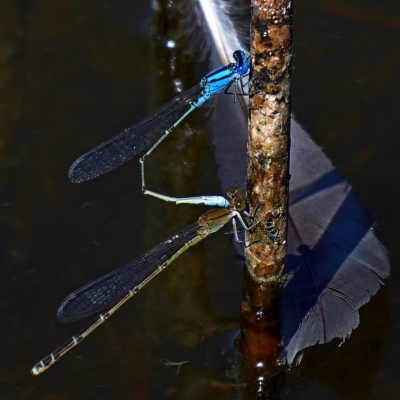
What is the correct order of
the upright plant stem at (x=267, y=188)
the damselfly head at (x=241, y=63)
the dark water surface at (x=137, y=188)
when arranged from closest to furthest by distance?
1. the upright plant stem at (x=267, y=188)
2. the damselfly head at (x=241, y=63)
3. the dark water surface at (x=137, y=188)

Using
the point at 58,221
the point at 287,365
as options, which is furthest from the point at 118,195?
the point at 287,365

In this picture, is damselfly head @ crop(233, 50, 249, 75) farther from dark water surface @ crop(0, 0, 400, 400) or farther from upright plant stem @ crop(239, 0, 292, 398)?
dark water surface @ crop(0, 0, 400, 400)

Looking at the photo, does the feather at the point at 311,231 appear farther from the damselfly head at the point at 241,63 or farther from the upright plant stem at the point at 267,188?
the damselfly head at the point at 241,63

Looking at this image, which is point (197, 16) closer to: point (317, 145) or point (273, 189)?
point (317, 145)

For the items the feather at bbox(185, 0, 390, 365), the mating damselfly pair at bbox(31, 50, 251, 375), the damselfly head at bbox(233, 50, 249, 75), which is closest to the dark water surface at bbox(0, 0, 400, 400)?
the mating damselfly pair at bbox(31, 50, 251, 375)

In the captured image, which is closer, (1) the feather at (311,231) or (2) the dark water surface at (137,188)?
(1) the feather at (311,231)

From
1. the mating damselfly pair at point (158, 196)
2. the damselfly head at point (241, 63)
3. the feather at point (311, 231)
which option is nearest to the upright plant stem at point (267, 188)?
the feather at point (311, 231)
